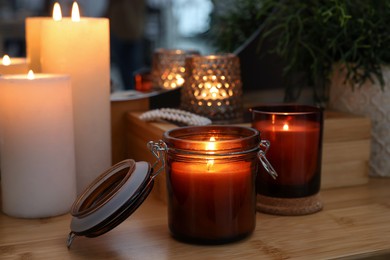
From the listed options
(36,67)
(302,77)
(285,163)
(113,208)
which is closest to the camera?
(113,208)

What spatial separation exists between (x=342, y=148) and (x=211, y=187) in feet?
0.99

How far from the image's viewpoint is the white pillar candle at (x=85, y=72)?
76cm

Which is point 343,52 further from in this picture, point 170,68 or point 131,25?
point 131,25

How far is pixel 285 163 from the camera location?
0.71m

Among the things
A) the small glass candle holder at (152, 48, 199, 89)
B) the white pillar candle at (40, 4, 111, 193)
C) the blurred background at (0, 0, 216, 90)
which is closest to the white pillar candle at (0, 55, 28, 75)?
the white pillar candle at (40, 4, 111, 193)

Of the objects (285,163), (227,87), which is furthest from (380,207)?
(227,87)

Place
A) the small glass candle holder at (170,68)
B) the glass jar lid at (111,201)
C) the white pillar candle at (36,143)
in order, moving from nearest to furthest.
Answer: the glass jar lid at (111,201), the white pillar candle at (36,143), the small glass candle holder at (170,68)

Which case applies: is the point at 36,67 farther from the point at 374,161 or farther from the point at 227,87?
the point at 374,161

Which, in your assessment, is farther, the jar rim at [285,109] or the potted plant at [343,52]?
the potted plant at [343,52]

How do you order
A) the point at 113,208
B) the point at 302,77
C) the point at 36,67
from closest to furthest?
the point at 113,208 < the point at 36,67 < the point at 302,77

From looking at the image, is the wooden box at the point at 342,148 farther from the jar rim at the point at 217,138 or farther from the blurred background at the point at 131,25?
the blurred background at the point at 131,25

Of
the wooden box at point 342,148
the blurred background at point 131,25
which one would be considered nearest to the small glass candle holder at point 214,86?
the wooden box at point 342,148

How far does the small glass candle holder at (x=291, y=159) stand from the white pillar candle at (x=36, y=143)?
0.22 m

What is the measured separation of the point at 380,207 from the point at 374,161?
16 cm
